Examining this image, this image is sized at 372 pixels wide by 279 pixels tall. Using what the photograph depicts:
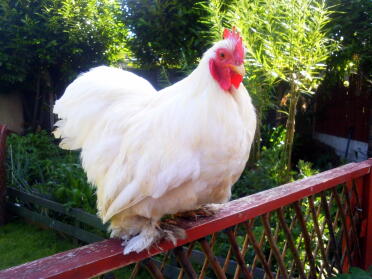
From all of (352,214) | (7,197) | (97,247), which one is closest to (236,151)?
(97,247)

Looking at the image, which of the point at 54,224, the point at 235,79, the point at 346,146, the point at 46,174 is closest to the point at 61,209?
the point at 54,224

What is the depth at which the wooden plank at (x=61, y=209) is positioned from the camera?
399 cm

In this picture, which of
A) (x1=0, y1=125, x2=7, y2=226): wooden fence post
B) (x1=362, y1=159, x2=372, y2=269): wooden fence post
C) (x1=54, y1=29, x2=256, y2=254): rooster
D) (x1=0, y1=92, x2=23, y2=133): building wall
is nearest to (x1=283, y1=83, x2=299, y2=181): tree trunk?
(x1=362, y1=159, x2=372, y2=269): wooden fence post

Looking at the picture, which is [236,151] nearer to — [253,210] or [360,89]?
[253,210]

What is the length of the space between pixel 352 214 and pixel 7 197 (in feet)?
15.1

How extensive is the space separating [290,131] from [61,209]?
2782mm

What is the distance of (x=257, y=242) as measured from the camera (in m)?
2.10

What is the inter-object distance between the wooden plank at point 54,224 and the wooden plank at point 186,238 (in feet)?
8.84

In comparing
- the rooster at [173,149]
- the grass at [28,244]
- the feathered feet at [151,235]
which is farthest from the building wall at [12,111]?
the feathered feet at [151,235]

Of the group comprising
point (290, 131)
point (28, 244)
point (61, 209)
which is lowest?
point (28, 244)

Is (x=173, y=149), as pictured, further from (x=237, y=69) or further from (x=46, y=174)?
(x=46, y=174)

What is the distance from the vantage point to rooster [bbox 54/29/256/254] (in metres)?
1.56

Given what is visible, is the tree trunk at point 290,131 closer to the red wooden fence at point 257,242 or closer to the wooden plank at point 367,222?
the red wooden fence at point 257,242

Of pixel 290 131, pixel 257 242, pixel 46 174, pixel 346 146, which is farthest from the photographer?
pixel 346 146
